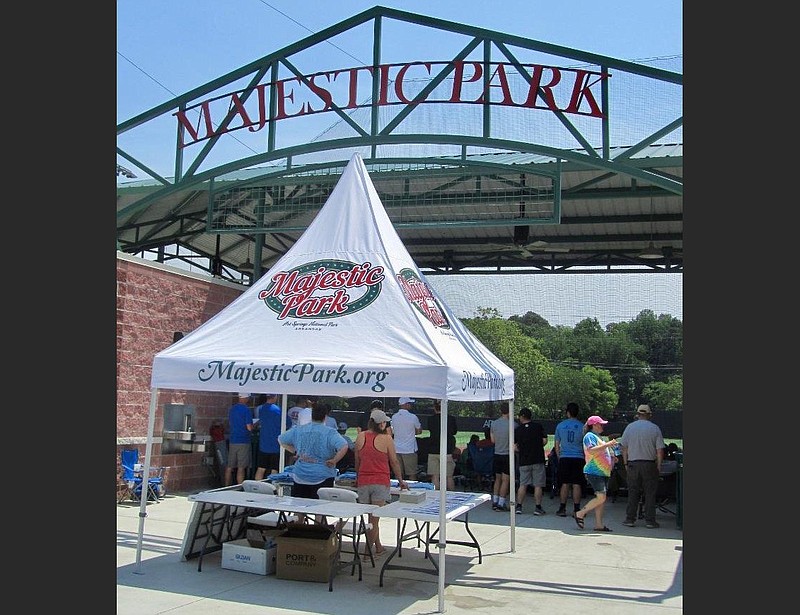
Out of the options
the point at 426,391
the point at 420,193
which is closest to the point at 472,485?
the point at 420,193

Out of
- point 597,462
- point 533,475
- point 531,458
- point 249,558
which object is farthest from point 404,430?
point 249,558

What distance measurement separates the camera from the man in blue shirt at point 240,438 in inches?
520

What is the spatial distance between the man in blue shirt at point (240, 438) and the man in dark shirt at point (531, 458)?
4.31 meters

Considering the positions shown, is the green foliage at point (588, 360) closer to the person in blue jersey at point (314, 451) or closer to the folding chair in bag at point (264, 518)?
the person in blue jersey at point (314, 451)

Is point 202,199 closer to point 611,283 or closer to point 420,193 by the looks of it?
point 420,193

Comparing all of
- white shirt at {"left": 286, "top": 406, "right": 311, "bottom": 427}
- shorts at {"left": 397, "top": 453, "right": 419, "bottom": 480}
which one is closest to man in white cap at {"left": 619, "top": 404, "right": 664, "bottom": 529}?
shorts at {"left": 397, "top": 453, "right": 419, "bottom": 480}

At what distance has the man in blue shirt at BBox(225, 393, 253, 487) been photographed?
1320 centimetres

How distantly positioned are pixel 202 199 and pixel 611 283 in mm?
11956

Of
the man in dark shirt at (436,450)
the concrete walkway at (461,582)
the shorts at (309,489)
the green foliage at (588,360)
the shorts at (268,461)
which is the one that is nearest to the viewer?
the concrete walkway at (461,582)

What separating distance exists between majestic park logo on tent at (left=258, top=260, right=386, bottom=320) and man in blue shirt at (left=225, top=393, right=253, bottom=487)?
479 cm

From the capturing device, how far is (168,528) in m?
10.4

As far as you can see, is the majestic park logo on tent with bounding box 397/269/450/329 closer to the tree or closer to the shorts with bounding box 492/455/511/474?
the shorts with bounding box 492/455/511/474

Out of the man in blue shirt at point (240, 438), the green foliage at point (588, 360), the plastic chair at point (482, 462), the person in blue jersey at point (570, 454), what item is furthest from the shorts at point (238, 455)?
the green foliage at point (588, 360)

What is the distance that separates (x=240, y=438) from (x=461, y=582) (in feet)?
20.0
